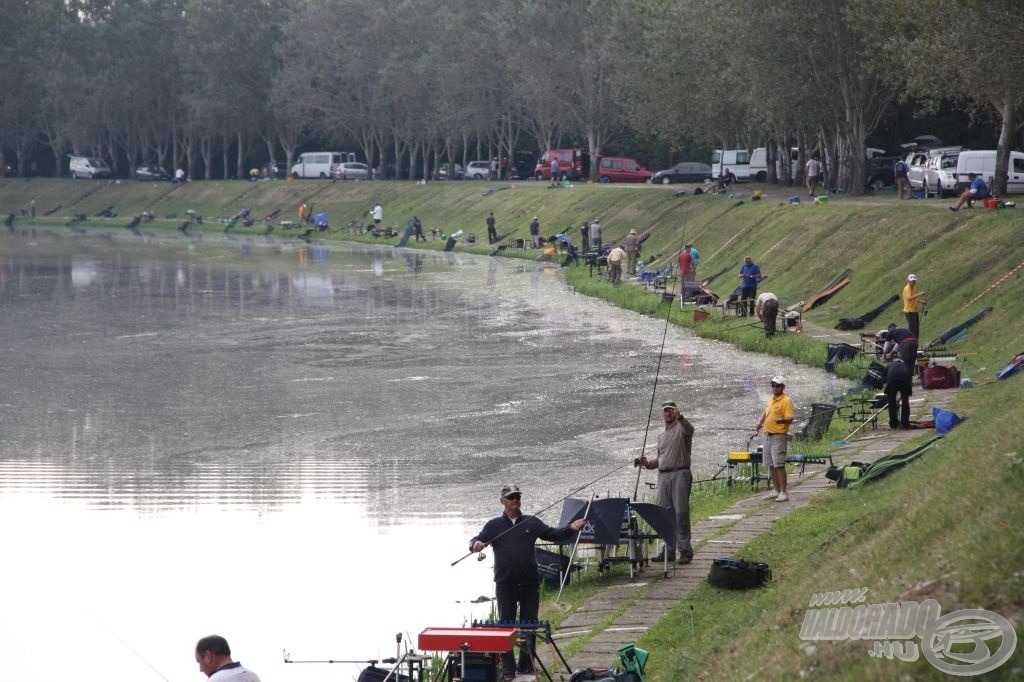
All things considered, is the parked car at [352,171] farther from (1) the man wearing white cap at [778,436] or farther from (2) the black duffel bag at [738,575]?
(2) the black duffel bag at [738,575]

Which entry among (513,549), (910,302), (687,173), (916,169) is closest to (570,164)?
(687,173)

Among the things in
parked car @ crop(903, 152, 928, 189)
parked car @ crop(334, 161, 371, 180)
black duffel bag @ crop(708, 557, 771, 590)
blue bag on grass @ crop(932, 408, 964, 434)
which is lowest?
black duffel bag @ crop(708, 557, 771, 590)

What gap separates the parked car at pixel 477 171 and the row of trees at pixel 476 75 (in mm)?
1319

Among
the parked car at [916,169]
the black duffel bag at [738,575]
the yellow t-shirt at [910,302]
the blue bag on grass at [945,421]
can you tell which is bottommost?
the black duffel bag at [738,575]

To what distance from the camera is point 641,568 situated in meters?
15.8

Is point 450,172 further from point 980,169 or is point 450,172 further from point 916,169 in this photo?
point 980,169

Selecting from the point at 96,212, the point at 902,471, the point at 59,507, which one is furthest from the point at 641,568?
the point at 96,212

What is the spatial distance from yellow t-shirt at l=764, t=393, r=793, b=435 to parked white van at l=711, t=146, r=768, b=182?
5393 cm

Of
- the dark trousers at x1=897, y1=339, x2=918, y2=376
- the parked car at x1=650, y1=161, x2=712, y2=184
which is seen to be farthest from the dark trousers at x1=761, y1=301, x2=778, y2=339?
the parked car at x1=650, y1=161, x2=712, y2=184

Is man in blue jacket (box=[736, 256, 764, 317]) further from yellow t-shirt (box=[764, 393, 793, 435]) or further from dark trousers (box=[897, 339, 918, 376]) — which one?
yellow t-shirt (box=[764, 393, 793, 435])

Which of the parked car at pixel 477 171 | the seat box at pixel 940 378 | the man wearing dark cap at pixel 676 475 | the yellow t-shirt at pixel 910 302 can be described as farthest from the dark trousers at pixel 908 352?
the parked car at pixel 477 171

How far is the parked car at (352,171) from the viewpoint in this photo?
328 feet

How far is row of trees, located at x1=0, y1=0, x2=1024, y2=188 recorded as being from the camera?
4725 cm

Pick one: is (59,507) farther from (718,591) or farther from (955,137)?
(955,137)
